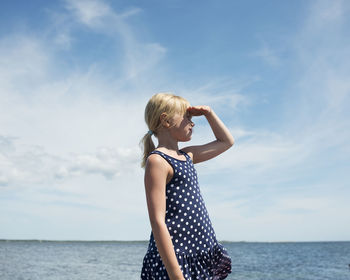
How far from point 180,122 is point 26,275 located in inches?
1025

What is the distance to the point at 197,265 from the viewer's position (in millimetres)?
2471

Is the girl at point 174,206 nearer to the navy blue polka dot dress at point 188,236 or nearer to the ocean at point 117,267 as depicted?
the navy blue polka dot dress at point 188,236

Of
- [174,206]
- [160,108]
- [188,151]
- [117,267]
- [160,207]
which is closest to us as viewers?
[160,207]

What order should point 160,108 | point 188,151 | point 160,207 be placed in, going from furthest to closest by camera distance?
point 188,151 → point 160,108 → point 160,207

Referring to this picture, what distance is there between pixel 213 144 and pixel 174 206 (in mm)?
728

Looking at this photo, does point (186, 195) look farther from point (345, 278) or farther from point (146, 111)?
point (345, 278)

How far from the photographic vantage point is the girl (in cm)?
237

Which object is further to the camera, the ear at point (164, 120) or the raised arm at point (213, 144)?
the raised arm at point (213, 144)

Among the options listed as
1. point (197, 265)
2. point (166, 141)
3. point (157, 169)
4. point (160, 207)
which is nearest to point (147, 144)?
point (166, 141)

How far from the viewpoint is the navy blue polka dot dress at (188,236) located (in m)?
→ 2.44

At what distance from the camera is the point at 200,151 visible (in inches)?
118

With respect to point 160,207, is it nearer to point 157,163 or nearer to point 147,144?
point 157,163

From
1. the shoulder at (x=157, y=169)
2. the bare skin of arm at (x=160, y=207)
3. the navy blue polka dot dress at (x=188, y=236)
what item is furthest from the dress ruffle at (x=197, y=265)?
the shoulder at (x=157, y=169)

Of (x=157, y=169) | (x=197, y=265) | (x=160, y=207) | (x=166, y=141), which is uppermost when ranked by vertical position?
(x=166, y=141)
